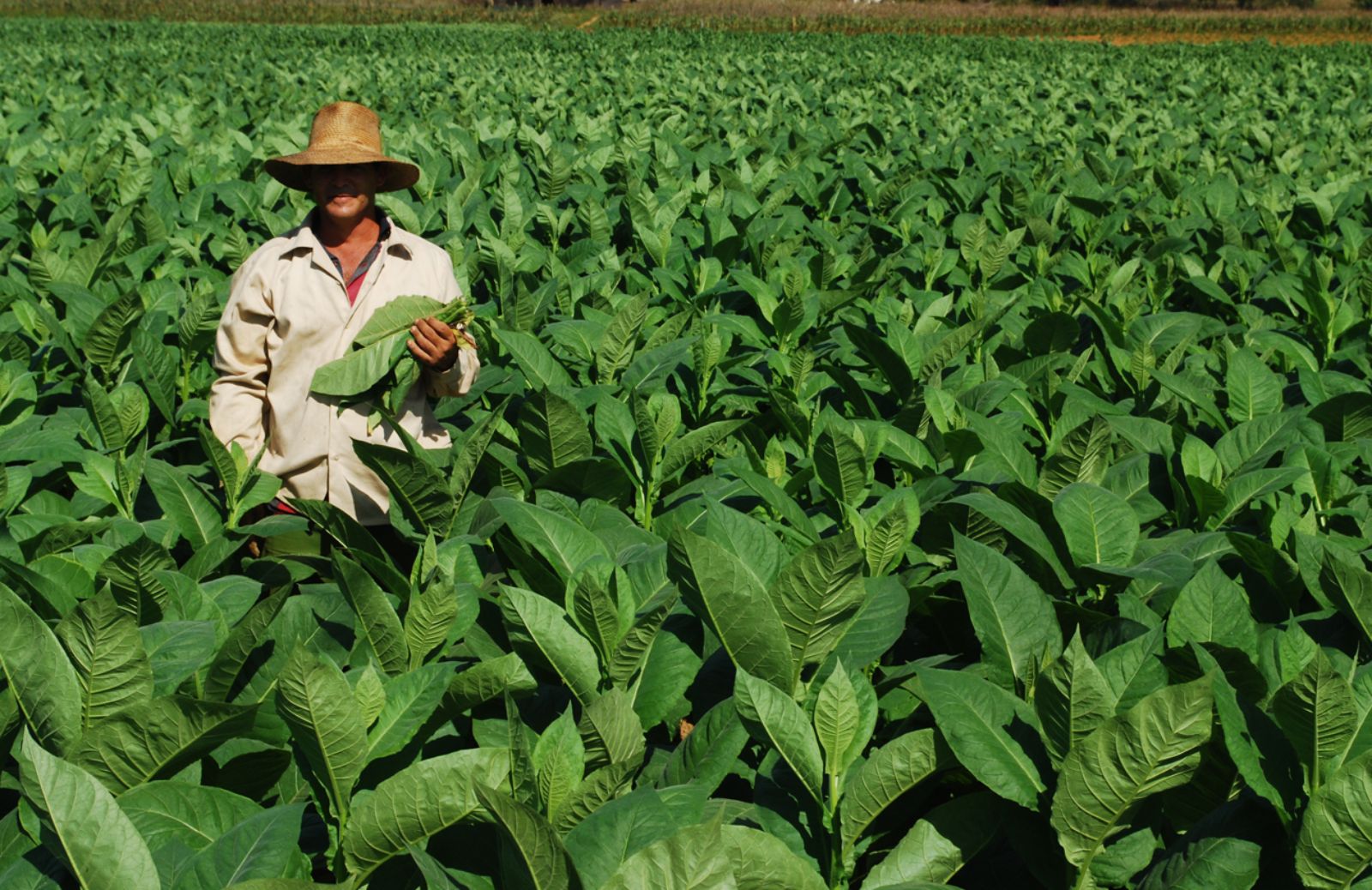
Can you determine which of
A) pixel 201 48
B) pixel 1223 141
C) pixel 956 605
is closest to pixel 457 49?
pixel 201 48

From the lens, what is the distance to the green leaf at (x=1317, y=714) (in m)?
1.48

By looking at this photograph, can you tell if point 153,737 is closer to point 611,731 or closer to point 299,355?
point 611,731

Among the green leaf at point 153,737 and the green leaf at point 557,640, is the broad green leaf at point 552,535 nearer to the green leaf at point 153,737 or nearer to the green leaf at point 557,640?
the green leaf at point 557,640

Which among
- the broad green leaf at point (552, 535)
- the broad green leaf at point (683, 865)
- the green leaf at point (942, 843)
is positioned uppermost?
the broad green leaf at point (683, 865)

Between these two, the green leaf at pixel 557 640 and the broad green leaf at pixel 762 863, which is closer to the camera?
the broad green leaf at pixel 762 863

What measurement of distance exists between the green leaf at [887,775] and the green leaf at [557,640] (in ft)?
1.39

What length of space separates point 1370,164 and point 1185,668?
9240 millimetres

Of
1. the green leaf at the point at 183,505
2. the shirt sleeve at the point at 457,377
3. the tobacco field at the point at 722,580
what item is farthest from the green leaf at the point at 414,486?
the shirt sleeve at the point at 457,377

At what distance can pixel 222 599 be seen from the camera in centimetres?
211

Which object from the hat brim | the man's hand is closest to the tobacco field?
the man's hand

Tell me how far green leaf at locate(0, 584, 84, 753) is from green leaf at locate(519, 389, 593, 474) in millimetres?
→ 1180

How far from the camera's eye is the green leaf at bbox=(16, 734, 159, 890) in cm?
133

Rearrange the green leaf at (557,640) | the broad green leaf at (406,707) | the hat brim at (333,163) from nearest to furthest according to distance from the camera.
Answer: the broad green leaf at (406,707) < the green leaf at (557,640) < the hat brim at (333,163)

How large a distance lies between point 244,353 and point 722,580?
2.34m
